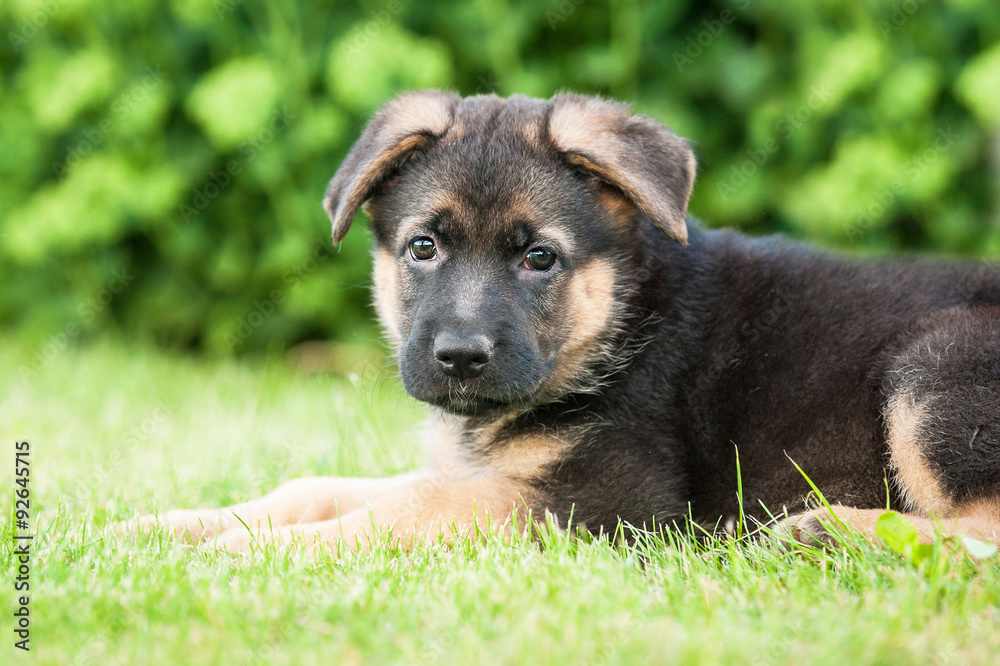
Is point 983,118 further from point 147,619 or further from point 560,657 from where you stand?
point 147,619

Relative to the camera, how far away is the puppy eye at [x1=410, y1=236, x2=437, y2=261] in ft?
12.2

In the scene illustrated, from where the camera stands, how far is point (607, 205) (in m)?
3.76

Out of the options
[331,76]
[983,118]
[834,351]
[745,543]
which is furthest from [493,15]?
[745,543]

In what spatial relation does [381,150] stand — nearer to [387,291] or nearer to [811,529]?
[387,291]

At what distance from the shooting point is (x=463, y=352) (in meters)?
3.32

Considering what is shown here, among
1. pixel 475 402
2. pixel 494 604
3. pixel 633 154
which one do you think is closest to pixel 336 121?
pixel 633 154

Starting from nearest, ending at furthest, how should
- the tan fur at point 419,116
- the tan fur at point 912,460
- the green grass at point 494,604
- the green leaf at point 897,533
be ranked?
1. the green grass at point 494,604
2. the green leaf at point 897,533
3. the tan fur at point 912,460
4. the tan fur at point 419,116

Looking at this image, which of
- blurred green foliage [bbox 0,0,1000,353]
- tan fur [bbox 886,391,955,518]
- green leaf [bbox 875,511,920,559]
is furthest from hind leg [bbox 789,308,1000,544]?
blurred green foliage [bbox 0,0,1000,353]

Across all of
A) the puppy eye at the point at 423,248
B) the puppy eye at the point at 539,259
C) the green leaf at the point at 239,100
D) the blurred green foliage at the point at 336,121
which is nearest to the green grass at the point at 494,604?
the puppy eye at the point at 539,259

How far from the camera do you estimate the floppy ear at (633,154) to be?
3.41 meters

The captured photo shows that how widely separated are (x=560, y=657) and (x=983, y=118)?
5.35 meters

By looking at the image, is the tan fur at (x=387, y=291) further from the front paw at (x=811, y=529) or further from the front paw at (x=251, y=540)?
the front paw at (x=811, y=529)

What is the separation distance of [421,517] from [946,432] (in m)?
1.78

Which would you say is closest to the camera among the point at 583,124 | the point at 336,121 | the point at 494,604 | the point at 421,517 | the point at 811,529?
the point at 494,604
